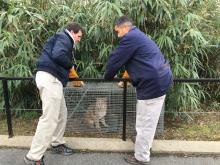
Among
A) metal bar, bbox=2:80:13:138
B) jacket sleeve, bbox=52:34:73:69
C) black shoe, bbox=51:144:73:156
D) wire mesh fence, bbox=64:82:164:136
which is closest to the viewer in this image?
jacket sleeve, bbox=52:34:73:69

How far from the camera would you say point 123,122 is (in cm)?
544

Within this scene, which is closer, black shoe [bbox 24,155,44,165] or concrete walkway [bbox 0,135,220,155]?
black shoe [bbox 24,155,44,165]

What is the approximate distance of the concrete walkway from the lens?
17.2ft

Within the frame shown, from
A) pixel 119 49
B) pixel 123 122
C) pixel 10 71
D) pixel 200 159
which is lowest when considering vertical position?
pixel 200 159

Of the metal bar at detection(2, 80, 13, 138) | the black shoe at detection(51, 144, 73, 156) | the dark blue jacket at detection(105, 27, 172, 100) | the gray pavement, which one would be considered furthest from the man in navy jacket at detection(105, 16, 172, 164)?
the metal bar at detection(2, 80, 13, 138)

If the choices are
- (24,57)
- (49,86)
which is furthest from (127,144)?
(24,57)

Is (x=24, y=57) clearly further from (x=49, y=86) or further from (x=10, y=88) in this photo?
(x=49, y=86)

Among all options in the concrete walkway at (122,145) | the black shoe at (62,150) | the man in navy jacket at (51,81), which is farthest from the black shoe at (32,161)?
the concrete walkway at (122,145)

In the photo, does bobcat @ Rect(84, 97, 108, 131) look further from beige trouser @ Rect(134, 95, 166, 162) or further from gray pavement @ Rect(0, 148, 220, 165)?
beige trouser @ Rect(134, 95, 166, 162)

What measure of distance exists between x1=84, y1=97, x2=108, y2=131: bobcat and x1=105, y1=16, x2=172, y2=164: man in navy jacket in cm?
80

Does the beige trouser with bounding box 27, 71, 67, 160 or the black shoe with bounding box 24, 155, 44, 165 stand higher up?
the beige trouser with bounding box 27, 71, 67, 160

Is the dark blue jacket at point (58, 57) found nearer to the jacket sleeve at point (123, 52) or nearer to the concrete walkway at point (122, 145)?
the jacket sleeve at point (123, 52)

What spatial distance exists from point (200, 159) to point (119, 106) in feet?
4.03

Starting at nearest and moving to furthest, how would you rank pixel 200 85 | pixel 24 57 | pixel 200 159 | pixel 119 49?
pixel 119 49, pixel 200 159, pixel 24 57, pixel 200 85
